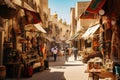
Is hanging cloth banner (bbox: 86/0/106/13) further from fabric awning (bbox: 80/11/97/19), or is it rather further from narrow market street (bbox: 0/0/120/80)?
fabric awning (bbox: 80/11/97/19)

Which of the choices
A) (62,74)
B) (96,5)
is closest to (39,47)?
(62,74)

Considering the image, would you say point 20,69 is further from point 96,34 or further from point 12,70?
point 96,34

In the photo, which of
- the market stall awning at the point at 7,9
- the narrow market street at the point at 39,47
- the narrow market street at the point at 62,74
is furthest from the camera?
the narrow market street at the point at 62,74

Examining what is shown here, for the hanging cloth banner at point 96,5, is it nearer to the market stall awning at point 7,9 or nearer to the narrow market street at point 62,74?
the market stall awning at point 7,9

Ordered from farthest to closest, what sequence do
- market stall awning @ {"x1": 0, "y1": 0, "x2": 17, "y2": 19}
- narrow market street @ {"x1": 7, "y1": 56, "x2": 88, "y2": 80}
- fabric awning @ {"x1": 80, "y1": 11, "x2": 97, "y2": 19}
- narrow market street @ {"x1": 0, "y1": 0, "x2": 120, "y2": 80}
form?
narrow market street @ {"x1": 7, "y1": 56, "x2": 88, "y2": 80}
fabric awning @ {"x1": 80, "y1": 11, "x2": 97, "y2": 19}
narrow market street @ {"x1": 0, "y1": 0, "x2": 120, "y2": 80}
market stall awning @ {"x1": 0, "y1": 0, "x2": 17, "y2": 19}

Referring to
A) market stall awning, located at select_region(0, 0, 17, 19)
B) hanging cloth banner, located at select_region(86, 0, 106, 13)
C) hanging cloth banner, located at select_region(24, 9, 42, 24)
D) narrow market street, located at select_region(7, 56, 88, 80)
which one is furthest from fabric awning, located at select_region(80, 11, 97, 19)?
market stall awning, located at select_region(0, 0, 17, 19)

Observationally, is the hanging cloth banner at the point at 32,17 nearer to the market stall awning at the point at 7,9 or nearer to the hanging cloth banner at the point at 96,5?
the hanging cloth banner at the point at 96,5

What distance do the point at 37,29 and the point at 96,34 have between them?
431cm

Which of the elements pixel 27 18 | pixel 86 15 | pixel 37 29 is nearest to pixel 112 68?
pixel 86 15

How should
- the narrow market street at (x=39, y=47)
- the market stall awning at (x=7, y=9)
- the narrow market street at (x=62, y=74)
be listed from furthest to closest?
the narrow market street at (x=62, y=74) → the narrow market street at (x=39, y=47) → the market stall awning at (x=7, y=9)

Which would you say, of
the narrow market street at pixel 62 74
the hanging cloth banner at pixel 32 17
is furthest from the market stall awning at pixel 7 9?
the narrow market street at pixel 62 74

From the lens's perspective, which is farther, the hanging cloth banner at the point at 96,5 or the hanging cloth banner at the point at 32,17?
the hanging cloth banner at the point at 32,17

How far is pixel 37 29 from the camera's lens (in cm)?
1908

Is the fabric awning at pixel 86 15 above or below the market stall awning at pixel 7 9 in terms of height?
above
